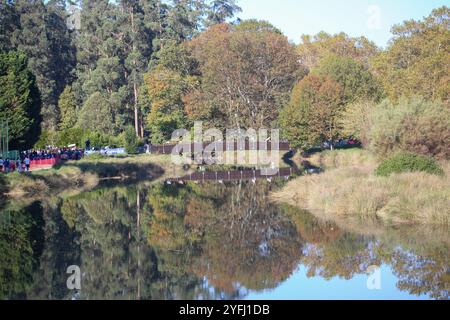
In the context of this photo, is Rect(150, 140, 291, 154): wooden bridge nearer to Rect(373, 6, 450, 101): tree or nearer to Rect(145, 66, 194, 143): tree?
Rect(145, 66, 194, 143): tree

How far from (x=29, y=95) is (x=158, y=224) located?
81.6 feet

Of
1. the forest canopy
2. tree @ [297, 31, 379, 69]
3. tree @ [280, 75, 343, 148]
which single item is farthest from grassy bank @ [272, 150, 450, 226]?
tree @ [297, 31, 379, 69]

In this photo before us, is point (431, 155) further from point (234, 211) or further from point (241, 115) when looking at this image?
point (241, 115)

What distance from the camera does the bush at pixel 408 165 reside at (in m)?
30.7

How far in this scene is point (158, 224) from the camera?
28.2 metres

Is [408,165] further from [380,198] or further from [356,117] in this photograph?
[356,117]

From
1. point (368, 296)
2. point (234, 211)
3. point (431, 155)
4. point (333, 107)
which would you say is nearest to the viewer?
point (368, 296)

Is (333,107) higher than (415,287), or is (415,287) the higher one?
(333,107)

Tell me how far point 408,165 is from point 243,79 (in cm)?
3742

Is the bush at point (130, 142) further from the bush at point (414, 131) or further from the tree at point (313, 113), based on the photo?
the bush at point (414, 131)

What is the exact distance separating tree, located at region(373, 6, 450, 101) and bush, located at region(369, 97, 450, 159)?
51.6ft

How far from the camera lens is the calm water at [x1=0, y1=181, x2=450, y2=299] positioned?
56.6 feet
